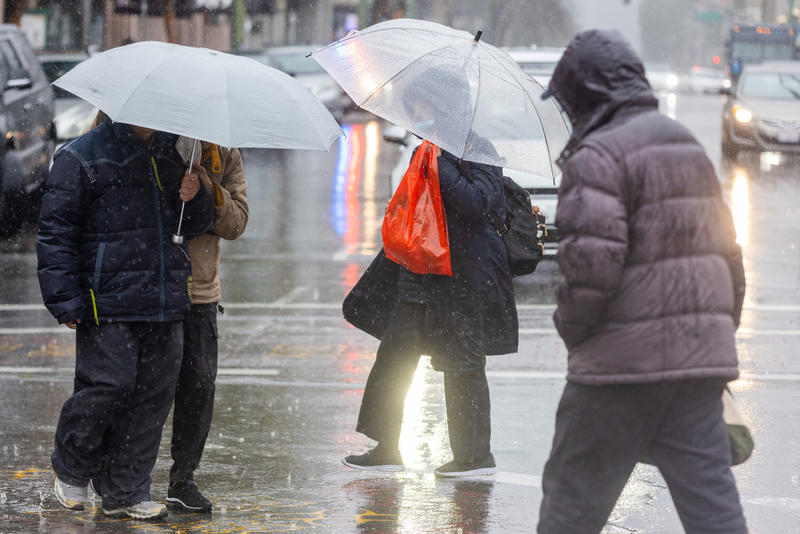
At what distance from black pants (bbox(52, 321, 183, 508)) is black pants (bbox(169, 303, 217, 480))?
0.43ft

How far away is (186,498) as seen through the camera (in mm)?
5527

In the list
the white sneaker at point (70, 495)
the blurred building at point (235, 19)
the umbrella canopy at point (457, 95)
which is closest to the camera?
the white sneaker at point (70, 495)

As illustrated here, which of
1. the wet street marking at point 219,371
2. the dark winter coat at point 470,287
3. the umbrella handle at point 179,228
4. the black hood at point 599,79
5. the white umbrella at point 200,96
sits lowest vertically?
the wet street marking at point 219,371

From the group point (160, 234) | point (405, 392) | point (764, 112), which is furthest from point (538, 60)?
point (764, 112)

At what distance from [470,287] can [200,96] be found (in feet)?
5.40

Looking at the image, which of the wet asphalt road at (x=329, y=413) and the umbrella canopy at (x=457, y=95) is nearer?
the wet asphalt road at (x=329, y=413)

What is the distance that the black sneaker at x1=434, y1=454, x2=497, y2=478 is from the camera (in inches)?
241

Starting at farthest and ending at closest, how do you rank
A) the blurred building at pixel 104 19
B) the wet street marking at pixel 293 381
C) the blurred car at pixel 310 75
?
1. the blurred car at pixel 310 75
2. the blurred building at pixel 104 19
3. the wet street marking at pixel 293 381

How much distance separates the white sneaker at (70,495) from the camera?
5344mm

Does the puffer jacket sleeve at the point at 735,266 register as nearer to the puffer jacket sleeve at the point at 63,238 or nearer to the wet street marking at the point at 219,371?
the puffer jacket sleeve at the point at 63,238

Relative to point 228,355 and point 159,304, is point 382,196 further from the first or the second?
point 159,304

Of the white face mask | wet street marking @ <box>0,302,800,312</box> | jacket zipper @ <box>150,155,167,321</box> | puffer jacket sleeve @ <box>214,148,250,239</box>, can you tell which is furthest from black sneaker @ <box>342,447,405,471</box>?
wet street marking @ <box>0,302,800,312</box>

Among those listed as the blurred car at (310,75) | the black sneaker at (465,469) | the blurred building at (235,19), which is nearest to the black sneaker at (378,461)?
the black sneaker at (465,469)

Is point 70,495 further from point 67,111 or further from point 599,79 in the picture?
point 67,111
